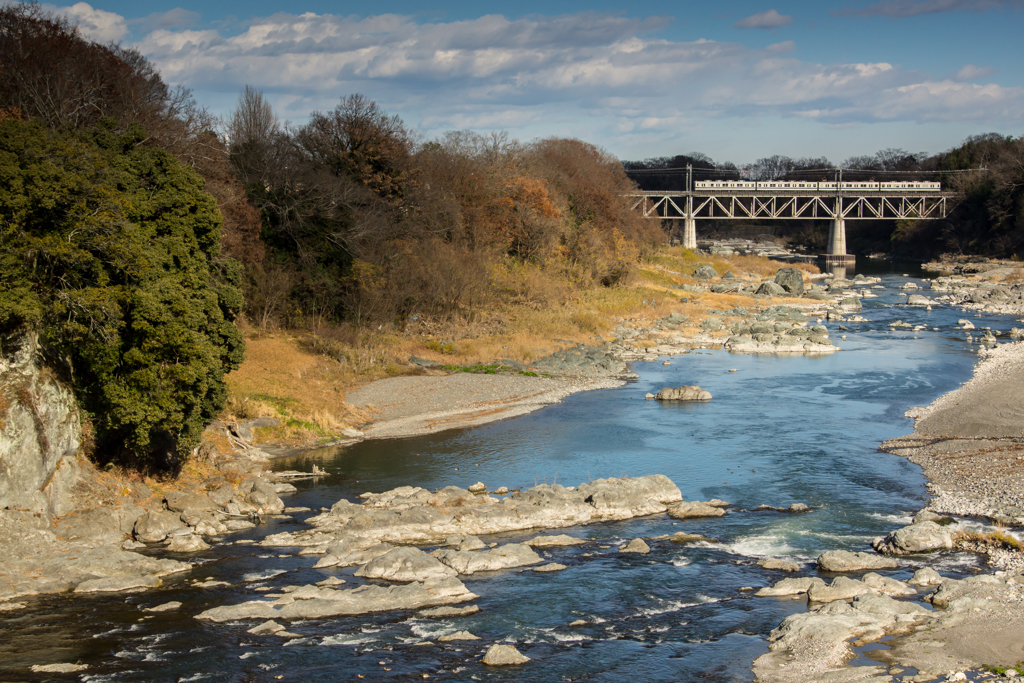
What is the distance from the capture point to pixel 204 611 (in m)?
15.2

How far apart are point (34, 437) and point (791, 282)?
7324 cm

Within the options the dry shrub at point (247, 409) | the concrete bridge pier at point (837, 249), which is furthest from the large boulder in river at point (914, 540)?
the concrete bridge pier at point (837, 249)

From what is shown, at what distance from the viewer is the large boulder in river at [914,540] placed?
59.0 ft

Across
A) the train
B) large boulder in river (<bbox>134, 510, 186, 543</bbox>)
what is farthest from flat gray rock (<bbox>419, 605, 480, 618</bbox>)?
the train

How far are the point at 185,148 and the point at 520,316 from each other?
22940 mm

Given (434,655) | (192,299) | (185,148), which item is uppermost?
(185,148)

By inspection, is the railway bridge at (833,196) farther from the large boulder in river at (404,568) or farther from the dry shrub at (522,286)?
the large boulder in river at (404,568)

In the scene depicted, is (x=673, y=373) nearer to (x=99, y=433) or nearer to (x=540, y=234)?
(x=540, y=234)

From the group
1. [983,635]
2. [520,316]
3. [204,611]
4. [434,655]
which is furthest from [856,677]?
[520,316]

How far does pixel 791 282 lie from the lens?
80.1 metres

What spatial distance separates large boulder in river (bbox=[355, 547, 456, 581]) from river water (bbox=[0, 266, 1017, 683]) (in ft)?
1.49

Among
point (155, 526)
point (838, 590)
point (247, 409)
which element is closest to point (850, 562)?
point (838, 590)

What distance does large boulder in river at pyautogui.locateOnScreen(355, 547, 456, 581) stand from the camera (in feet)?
55.6

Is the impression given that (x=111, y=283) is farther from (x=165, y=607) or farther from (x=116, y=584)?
(x=165, y=607)
